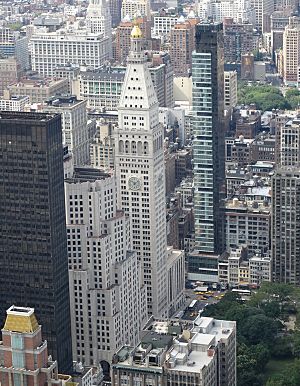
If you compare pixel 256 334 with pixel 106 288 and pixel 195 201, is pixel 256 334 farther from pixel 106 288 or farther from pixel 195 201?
pixel 195 201

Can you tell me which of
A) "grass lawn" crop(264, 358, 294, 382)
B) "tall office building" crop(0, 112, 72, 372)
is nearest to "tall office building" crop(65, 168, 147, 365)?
"tall office building" crop(0, 112, 72, 372)

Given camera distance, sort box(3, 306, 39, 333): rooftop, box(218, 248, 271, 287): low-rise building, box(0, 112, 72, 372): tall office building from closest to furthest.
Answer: box(3, 306, 39, 333): rooftop → box(0, 112, 72, 372): tall office building → box(218, 248, 271, 287): low-rise building

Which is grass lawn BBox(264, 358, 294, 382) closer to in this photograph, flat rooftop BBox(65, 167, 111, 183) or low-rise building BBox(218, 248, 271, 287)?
low-rise building BBox(218, 248, 271, 287)

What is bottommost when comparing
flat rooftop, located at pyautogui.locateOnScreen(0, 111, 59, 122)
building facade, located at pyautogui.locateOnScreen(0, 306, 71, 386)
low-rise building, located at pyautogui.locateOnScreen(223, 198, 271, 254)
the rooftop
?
low-rise building, located at pyautogui.locateOnScreen(223, 198, 271, 254)

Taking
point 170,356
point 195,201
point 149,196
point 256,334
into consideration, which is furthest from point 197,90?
point 170,356

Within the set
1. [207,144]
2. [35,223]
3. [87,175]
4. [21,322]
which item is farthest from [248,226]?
[21,322]

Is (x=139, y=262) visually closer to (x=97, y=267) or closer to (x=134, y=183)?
(x=134, y=183)

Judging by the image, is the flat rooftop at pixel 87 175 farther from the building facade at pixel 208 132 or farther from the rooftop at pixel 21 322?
the rooftop at pixel 21 322
